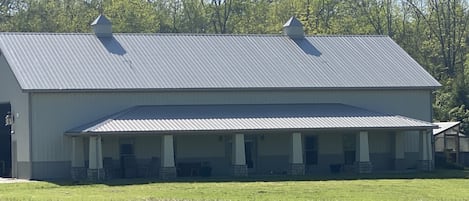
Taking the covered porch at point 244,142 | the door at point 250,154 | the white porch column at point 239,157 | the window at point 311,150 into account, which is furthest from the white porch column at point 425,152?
the white porch column at point 239,157

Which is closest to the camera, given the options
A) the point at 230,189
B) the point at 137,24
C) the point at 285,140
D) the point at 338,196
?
the point at 338,196

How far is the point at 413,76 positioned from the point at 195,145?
12375mm

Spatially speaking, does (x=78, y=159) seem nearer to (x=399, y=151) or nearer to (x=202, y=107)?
(x=202, y=107)

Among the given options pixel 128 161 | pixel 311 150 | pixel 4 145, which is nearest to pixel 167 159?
pixel 128 161

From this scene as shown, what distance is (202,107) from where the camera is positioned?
58.2 m

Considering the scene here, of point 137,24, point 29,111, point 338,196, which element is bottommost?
point 338,196

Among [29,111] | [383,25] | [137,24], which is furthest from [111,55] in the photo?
[383,25]

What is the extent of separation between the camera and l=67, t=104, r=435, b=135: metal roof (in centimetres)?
5441

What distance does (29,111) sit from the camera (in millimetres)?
55250

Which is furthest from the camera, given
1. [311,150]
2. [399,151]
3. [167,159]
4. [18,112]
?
[399,151]

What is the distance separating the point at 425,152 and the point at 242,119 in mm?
9050

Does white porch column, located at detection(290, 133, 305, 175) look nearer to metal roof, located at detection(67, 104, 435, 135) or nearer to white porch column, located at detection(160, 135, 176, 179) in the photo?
metal roof, located at detection(67, 104, 435, 135)

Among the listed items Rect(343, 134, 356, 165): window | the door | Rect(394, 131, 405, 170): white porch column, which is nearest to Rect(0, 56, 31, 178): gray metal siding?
the door

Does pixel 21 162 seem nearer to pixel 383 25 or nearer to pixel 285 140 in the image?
pixel 285 140
